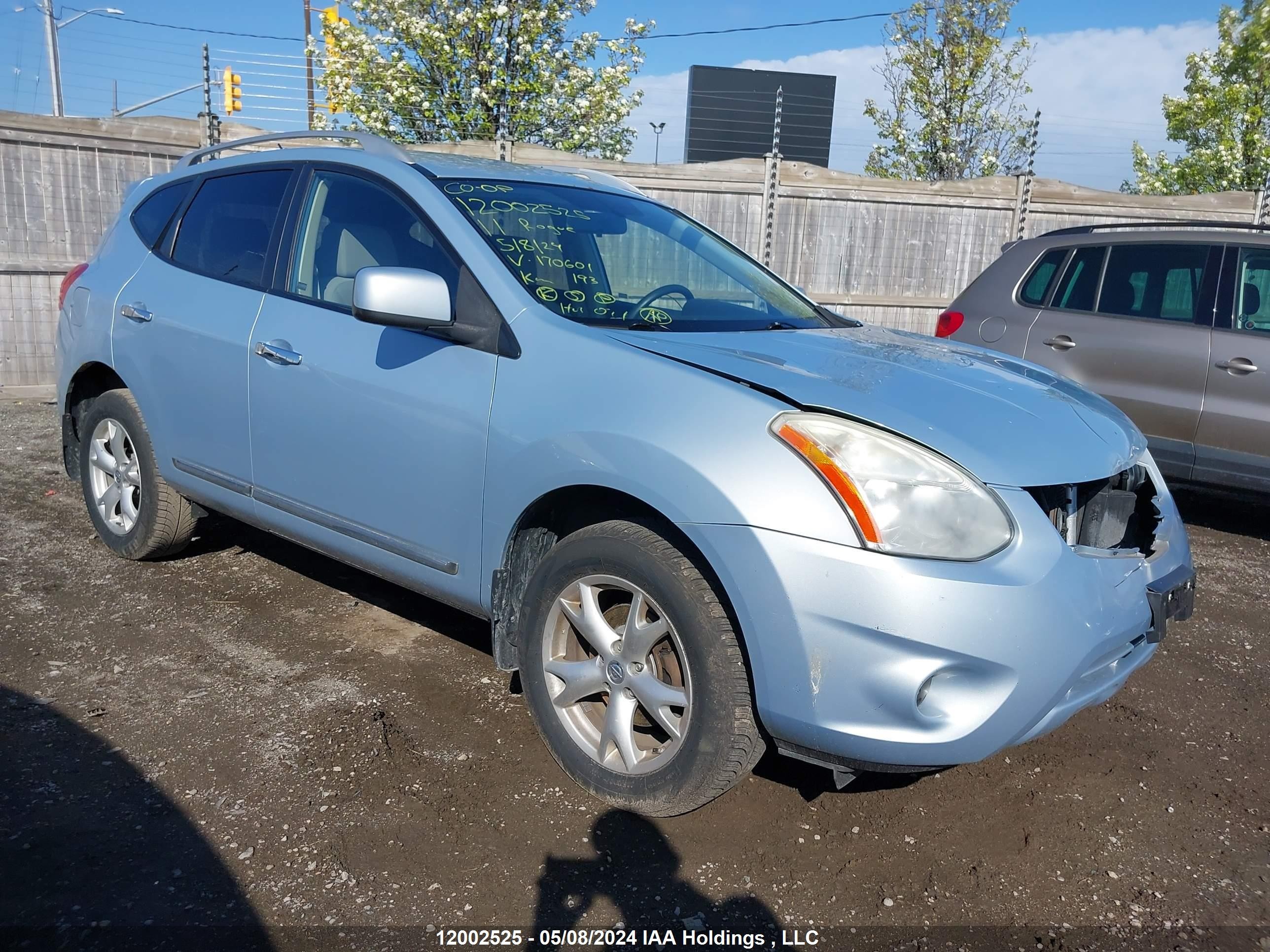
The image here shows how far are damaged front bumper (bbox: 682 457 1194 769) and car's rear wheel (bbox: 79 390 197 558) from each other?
2902 millimetres

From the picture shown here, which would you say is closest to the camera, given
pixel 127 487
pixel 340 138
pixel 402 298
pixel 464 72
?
pixel 402 298

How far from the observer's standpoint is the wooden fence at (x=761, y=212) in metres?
8.78

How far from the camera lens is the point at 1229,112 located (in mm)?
22781

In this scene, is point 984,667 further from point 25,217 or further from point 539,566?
point 25,217

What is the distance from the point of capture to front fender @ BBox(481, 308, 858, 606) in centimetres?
232

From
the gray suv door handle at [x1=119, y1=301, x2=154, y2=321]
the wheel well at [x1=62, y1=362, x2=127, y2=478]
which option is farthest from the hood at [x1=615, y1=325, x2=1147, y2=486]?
the wheel well at [x1=62, y1=362, x2=127, y2=478]

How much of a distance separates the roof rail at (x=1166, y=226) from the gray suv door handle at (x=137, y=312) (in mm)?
5152

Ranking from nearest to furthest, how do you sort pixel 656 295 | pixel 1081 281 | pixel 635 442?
1. pixel 635 442
2. pixel 656 295
3. pixel 1081 281

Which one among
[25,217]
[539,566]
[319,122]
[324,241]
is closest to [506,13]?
[319,122]

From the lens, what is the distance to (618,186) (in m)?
4.09

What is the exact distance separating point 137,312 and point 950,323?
4795mm

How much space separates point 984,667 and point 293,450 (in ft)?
7.81

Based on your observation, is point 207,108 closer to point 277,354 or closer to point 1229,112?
point 277,354

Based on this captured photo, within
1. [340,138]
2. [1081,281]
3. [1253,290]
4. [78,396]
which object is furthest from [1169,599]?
[78,396]
